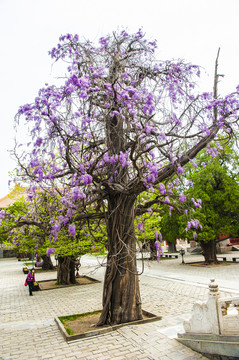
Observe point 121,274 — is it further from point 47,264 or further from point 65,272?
point 47,264

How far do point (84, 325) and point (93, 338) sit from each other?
132 centimetres

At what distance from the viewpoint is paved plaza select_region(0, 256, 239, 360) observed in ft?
22.2

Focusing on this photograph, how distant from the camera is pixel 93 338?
7.73 metres

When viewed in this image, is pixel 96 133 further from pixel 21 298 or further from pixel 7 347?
pixel 21 298

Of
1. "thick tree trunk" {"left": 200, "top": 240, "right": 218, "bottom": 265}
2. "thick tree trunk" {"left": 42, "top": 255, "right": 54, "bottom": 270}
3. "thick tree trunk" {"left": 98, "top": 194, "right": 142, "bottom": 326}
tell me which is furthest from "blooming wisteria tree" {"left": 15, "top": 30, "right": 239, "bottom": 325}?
"thick tree trunk" {"left": 42, "top": 255, "right": 54, "bottom": 270}

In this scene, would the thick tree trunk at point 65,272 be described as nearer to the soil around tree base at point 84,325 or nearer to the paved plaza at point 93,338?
the paved plaza at point 93,338

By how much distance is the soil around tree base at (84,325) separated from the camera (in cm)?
792

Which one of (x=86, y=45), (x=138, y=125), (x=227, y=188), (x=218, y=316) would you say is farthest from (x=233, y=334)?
(x=227, y=188)

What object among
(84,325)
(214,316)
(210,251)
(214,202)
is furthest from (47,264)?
(214,316)

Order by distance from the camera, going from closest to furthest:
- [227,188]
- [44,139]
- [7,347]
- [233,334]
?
[233,334]
[7,347]
[44,139]
[227,188]

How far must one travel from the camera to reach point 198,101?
8.73 m

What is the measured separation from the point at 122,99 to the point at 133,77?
6.35 ft

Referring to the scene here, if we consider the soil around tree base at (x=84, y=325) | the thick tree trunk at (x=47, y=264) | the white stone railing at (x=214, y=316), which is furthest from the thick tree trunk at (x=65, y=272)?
the white stone railing at (x=214, y=316)

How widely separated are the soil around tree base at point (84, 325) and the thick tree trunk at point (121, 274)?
0.85 feet
